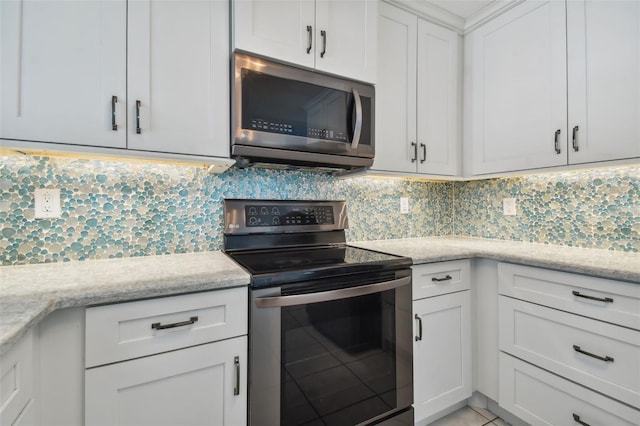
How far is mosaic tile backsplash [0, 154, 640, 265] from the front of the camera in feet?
4.26

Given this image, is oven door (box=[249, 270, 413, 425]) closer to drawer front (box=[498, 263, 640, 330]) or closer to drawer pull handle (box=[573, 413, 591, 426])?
drawer front (box=[498, 263, 640, 330])

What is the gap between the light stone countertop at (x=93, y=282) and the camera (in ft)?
2.60

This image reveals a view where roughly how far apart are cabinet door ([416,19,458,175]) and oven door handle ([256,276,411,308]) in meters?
0.89

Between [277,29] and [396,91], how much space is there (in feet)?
2.67

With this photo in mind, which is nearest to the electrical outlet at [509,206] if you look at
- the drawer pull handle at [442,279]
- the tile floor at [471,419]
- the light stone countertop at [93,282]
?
the drawer pull handle at [442,279]

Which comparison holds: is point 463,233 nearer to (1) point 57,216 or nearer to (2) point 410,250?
(2) point 410,250

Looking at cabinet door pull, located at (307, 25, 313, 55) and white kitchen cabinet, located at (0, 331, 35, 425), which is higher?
cabinet door pull, located at (307, 25, 313, 55)

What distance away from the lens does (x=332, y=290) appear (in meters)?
1.25

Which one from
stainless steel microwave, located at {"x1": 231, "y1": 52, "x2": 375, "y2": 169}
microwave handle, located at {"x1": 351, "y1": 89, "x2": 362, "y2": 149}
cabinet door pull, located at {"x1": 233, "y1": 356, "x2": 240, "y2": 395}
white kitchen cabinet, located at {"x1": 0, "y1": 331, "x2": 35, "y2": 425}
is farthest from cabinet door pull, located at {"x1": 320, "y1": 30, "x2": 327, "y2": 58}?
white kitchen cabinet, located at {"x1": 0, "y1": 331, "x2": 35, "y2": 425}

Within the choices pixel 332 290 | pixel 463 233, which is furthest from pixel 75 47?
pixel 463 233

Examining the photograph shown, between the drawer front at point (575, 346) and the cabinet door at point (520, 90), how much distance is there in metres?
0.81

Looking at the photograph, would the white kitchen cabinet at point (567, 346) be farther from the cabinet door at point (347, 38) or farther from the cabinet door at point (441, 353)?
the cabinet door at point (347, 38)

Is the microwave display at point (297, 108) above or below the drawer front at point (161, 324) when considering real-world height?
above

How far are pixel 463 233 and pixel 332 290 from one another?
165 cm
